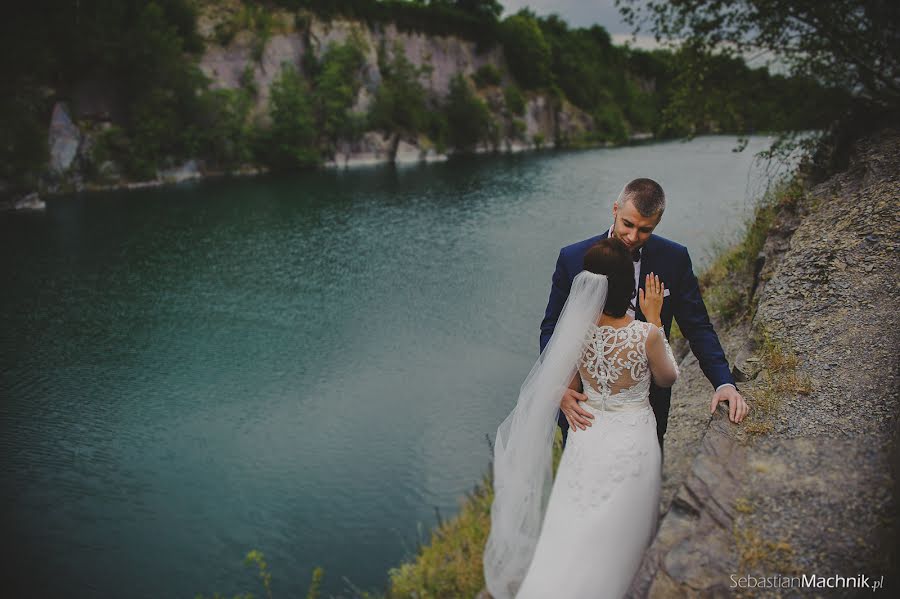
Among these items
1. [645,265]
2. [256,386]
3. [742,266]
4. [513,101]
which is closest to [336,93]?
[513,101]

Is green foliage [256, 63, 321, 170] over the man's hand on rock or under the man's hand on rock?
over

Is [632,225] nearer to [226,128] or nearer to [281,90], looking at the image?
[226,128]

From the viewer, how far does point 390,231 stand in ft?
75.2

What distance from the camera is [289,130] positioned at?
4569 centimetres

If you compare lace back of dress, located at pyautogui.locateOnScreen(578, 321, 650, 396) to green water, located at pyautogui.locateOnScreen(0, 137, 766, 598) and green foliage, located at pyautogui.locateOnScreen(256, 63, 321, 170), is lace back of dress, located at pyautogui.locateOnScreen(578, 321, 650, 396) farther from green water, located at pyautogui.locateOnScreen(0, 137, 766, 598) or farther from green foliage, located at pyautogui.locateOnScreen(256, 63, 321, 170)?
green foliage, located at pyautogui.locateOnScreen(256, 63, 321, 170)

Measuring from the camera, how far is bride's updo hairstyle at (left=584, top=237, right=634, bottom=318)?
2.78 meters

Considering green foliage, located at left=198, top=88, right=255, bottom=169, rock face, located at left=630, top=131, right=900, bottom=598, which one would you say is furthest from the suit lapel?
green foliage, located at left=198, top=88, right=255, bottom=169

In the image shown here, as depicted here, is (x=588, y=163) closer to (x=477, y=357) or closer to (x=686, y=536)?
(x=477, y=357)

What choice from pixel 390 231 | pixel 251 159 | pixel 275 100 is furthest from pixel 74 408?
pixel 275 100

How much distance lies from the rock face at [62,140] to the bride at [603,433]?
127 ft

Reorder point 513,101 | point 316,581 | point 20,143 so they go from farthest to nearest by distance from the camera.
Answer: point 513,101, point 20,143, point 316,581

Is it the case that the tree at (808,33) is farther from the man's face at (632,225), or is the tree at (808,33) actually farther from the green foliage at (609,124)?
the green foliage at (609,124)

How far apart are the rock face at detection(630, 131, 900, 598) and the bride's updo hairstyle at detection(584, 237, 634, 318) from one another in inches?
34.4

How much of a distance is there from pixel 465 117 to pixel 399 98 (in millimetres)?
8075
